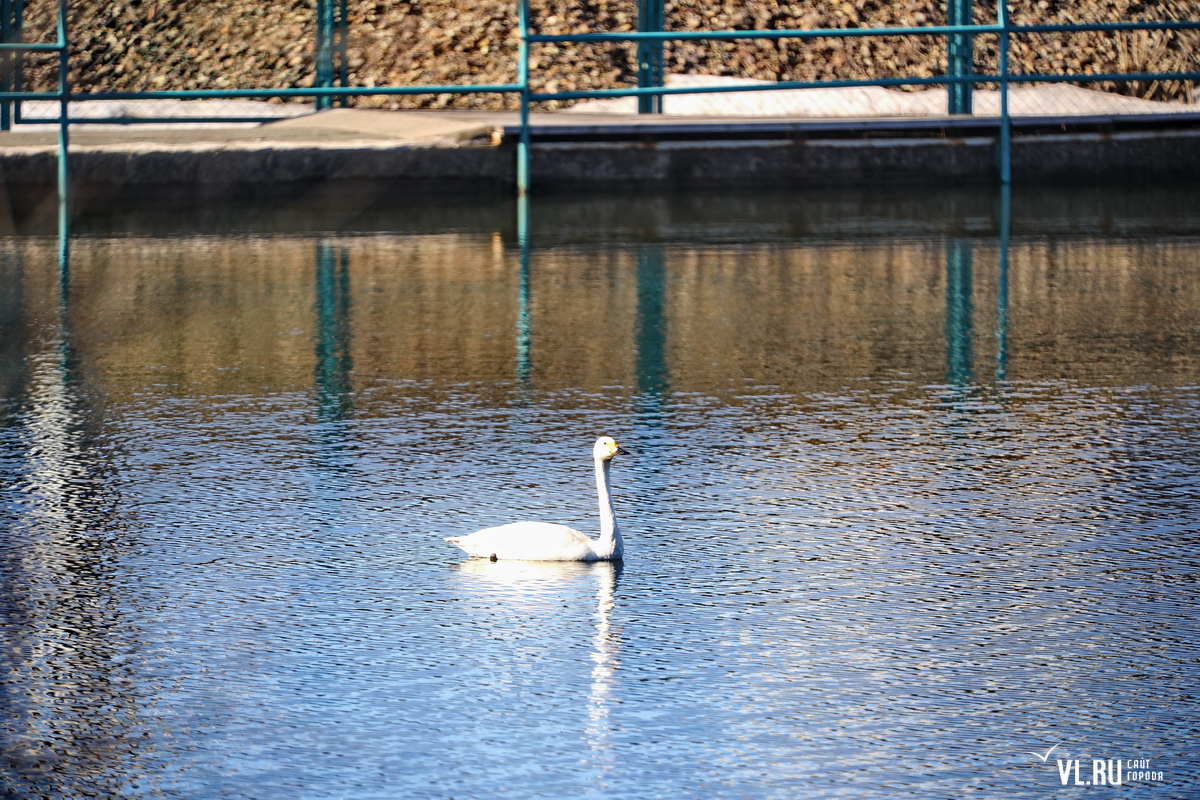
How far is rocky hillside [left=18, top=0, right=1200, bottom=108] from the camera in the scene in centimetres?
2472

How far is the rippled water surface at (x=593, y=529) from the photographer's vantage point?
418 centimetres

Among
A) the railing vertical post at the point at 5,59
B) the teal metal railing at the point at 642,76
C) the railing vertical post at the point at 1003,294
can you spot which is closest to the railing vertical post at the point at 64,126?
the teal metal railing at the point at 642,76

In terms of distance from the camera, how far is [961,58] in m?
19.0

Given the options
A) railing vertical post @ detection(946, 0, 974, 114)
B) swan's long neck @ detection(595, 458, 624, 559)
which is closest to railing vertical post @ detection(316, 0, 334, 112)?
railing vertical post @ detection(946, 0, 974, 114)

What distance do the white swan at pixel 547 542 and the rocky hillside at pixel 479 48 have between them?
18996 mm

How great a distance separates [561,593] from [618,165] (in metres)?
11.9

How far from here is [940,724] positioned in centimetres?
429

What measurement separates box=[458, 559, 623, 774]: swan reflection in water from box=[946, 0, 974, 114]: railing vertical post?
13.3 m

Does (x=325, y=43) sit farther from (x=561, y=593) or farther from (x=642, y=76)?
(x=561, y=593)

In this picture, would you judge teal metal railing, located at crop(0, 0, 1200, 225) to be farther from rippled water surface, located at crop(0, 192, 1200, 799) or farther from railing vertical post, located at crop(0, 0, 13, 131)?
rippled water surface, located at crop(0, 192, 1200, 799)

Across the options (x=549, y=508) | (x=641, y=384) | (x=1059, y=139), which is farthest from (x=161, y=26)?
(x=549, y=508)

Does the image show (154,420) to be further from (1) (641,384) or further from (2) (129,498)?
(1) (641,384)

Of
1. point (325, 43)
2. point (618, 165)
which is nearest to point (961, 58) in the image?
point (618, 165)

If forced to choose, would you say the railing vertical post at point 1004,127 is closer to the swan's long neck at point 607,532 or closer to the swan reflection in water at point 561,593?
the swan's long neck at point 607,532
